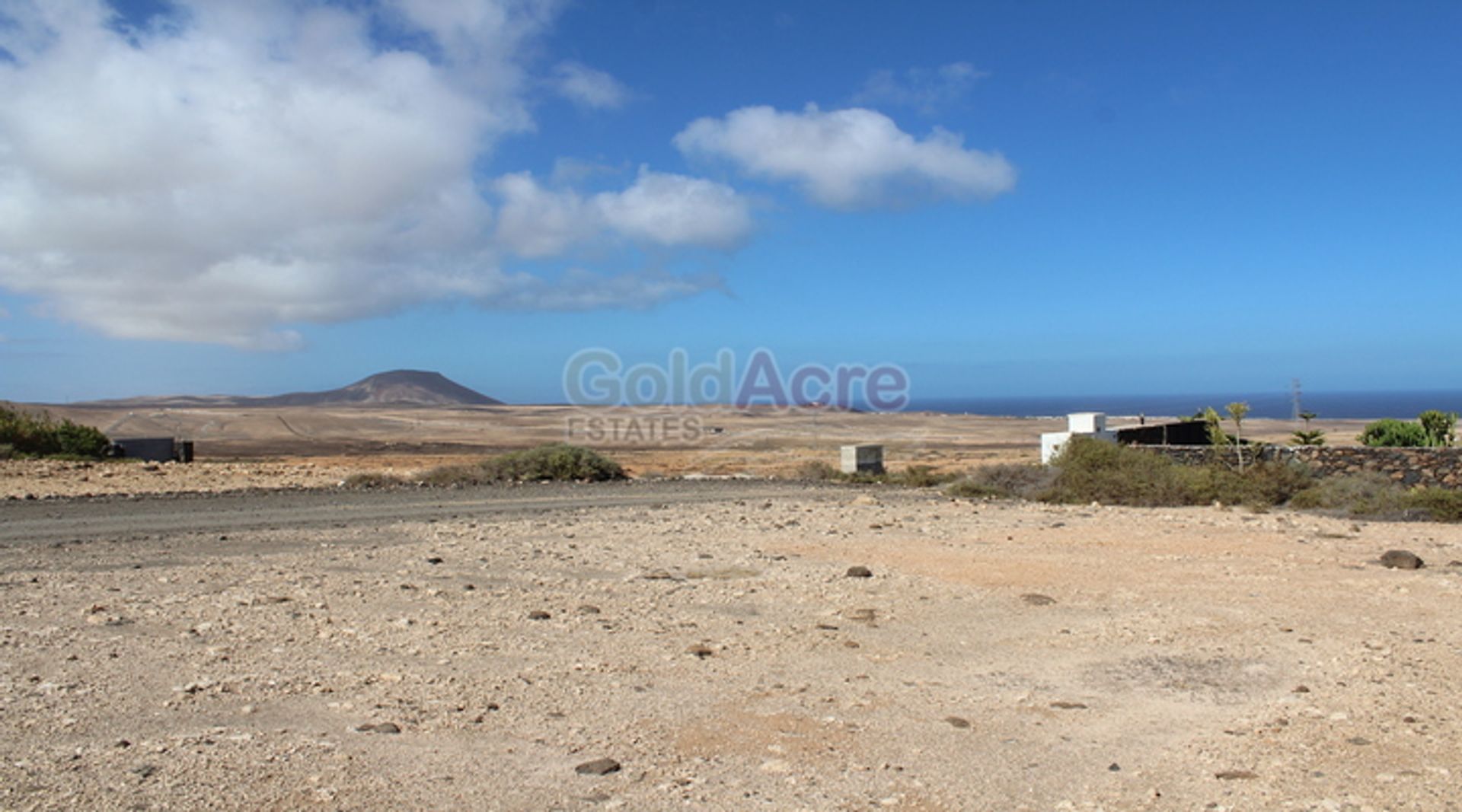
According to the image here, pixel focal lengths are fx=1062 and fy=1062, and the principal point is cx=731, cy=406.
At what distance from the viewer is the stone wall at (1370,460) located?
66.6 feet

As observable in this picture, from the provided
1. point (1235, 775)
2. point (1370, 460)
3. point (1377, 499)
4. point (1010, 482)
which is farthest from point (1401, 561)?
point (1370, 460)

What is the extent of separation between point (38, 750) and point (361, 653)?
2.31 metres

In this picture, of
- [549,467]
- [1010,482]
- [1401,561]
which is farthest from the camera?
[549,467]

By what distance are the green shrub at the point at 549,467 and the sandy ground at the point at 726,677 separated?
1263 centimetres

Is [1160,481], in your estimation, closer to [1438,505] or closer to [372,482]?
[1438,505]

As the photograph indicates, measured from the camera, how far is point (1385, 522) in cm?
1652

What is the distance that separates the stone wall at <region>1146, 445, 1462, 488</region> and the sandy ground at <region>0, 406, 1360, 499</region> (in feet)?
29.1

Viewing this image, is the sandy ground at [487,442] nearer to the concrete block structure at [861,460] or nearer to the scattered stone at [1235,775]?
the concrete block structure at [861,460]

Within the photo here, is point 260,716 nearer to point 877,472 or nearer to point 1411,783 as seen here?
point 1411,783

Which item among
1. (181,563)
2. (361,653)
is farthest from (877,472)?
(361,653)

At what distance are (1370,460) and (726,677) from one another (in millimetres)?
19244

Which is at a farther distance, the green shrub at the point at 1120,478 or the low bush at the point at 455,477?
the low bush at the point at 455,477

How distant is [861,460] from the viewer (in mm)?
27875

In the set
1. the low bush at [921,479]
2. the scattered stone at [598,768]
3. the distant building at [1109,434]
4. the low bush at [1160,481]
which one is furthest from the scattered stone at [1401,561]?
the low bush at [921,479]
